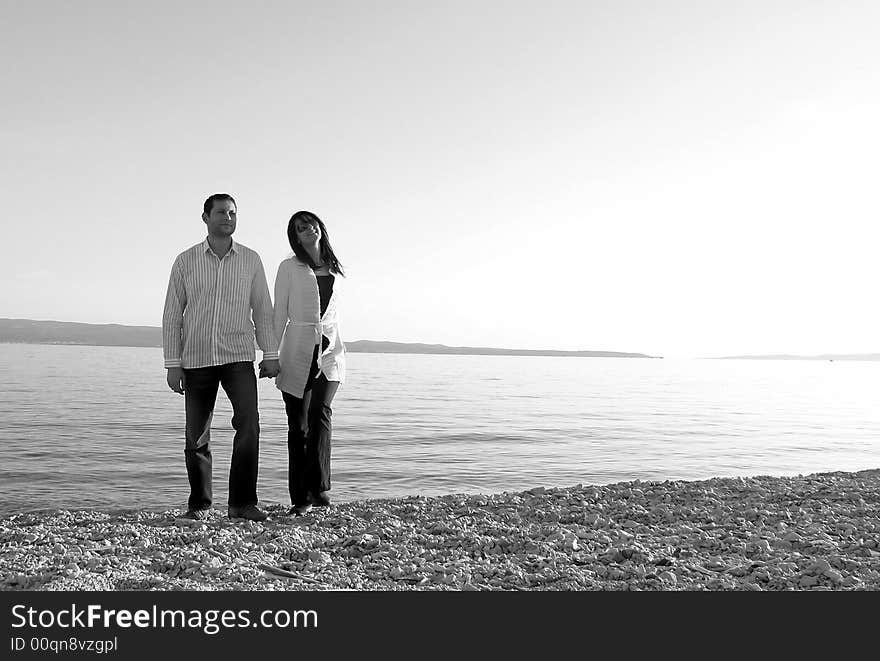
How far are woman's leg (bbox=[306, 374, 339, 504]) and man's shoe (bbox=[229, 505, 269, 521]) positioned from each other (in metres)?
0.53

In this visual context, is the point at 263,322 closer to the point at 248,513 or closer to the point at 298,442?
the point at 298,442

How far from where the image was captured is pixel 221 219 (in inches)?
203

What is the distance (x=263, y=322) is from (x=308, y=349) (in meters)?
0.39

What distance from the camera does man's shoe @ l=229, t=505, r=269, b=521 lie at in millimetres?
5133

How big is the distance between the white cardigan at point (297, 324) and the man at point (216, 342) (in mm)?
201

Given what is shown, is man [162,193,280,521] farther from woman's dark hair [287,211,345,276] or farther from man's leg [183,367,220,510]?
woman's dark hair [287,211,345,276]

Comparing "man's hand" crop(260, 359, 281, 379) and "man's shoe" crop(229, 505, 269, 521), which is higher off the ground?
"man's hand" crop(260, 359, 281, 379)

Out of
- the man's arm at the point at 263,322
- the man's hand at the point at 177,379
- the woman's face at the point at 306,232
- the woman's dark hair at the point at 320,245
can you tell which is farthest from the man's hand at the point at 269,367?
the woman's face at the point at 306,232

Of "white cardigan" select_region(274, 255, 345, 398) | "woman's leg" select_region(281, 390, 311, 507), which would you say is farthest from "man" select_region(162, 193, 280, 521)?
"woman's leg" select_region(281, 390, 311, 507)

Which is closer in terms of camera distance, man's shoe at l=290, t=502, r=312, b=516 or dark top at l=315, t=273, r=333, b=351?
man's shoe at l=290, t=502, r=312, b=516

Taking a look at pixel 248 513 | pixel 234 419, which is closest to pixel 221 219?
pixel 234 419

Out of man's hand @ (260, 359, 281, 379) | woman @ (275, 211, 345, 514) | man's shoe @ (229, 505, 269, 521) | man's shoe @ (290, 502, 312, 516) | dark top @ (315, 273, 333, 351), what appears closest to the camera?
man's shoe @ (229, 505, 269, 521)

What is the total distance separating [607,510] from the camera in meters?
5.56
